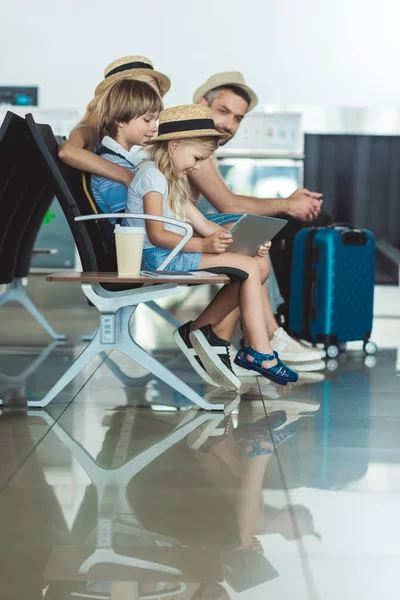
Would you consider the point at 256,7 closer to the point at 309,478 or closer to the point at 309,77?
the point at 309,77

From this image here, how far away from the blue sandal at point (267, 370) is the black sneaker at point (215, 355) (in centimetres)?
6

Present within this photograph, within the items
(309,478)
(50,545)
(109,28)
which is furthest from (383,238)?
(50,545)

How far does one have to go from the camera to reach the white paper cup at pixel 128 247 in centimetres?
235

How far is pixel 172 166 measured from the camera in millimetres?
2654

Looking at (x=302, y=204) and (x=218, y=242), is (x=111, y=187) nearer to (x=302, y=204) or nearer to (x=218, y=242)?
(x=218, y=242)

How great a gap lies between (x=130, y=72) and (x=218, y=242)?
0.85 m

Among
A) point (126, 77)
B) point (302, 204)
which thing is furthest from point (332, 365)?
point (126, 77)

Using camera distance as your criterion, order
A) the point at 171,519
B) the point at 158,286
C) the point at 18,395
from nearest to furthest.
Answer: the point at 171,519 < the point at 158,286 < the point at 18,395

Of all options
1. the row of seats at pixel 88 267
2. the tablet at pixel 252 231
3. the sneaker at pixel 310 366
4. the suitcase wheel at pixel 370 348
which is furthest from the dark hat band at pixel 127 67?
the suitcase wheel at pixel 370 348

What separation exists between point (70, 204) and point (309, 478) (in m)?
1.12

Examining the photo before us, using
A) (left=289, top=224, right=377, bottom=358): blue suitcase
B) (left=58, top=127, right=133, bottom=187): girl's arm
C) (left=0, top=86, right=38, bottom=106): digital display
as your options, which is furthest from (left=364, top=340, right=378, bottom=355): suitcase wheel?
(left=0, top=86, right=38, bottom=106): digital display

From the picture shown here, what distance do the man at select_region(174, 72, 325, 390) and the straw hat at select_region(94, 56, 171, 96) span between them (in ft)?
0.93

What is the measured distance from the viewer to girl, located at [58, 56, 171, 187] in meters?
2.67

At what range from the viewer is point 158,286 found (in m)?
2.48
